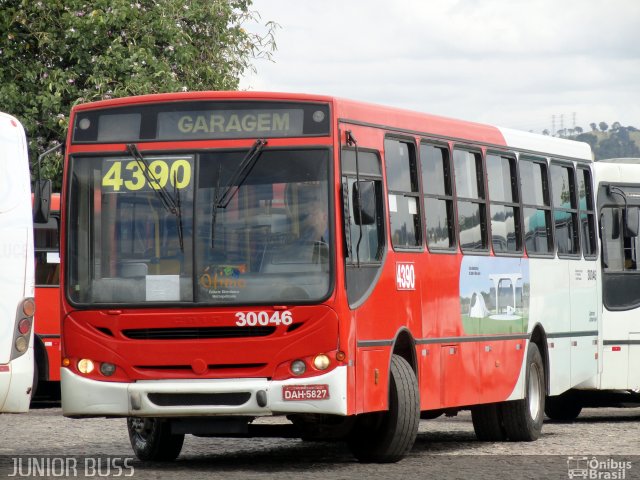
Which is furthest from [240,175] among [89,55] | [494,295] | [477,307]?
[89,55]

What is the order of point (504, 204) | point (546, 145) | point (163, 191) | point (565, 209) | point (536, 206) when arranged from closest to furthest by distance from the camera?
1. point (163, 191)
2. point (504, 204)
3. point (536, 206)
4. point (546, 145)
5. point (565, 209)

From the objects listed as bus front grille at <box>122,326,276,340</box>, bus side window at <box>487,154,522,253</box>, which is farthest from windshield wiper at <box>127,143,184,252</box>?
bus side window at <box>487,154,522,253</box>

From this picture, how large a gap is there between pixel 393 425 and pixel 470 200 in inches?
118

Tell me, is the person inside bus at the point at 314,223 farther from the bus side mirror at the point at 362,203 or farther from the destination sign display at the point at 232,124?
the destination sign display at the point at 232,124

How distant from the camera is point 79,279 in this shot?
13.5m

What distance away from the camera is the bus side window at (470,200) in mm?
15953

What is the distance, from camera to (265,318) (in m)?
13.1

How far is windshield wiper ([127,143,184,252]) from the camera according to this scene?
1331cm

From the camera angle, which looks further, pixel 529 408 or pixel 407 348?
pixel 529 408

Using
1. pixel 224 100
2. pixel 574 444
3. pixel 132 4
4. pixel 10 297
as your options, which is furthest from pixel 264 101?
pixel 132 4

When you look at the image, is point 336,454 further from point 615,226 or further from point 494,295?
point 615,226

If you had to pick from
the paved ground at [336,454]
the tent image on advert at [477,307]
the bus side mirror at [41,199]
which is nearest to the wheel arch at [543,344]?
the paved ground at [336,454]

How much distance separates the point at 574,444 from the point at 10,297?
20.5 feet

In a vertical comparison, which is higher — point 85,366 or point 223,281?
point 223,281
